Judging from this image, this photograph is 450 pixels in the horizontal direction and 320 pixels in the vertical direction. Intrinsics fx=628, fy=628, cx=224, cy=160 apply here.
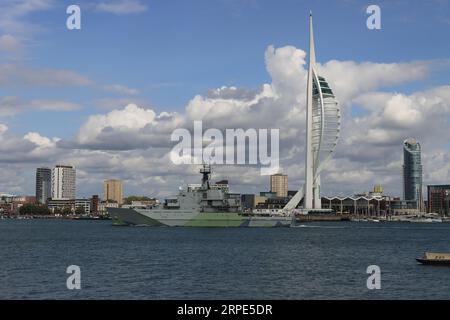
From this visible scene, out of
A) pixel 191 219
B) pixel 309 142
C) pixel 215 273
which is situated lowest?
pixel 215 273

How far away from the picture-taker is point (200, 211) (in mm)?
104562

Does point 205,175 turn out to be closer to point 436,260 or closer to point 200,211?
point 200,211

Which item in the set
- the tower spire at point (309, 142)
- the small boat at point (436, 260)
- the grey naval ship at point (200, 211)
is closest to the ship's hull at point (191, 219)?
the grey naval ship at point (200, 211)

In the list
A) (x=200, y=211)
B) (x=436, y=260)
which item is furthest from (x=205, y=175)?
(x=436, y=260)

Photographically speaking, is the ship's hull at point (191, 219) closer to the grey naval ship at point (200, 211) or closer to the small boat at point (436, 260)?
the grey naval ship at point (200, 211)

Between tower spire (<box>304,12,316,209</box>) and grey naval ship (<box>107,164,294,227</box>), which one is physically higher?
tower spire (<box>304,12,316,209</box>)

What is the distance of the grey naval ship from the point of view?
341 feet

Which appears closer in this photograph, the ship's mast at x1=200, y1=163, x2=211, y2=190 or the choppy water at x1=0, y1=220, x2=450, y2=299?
the choppy water at x1=0, y1=220, x2=450, y2=299

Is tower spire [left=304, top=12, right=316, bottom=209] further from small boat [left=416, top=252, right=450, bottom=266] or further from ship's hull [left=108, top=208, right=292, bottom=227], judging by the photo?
small boat [left=416, top=252, right=450, bottom=266]

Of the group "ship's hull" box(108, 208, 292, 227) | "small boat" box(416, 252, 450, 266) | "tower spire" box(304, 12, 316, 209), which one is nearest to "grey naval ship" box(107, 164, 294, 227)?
"ship's hull" box(108, 208, 292, 227)

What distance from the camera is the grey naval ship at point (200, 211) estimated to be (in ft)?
341

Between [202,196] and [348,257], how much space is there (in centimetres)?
5325

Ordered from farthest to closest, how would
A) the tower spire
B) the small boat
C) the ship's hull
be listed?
the tower spire
the ship's hull
the small boat
